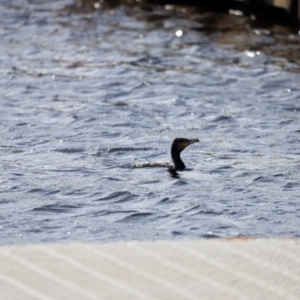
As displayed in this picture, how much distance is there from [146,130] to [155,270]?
25.7 feet

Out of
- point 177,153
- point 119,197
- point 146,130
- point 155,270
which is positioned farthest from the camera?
point 146,130

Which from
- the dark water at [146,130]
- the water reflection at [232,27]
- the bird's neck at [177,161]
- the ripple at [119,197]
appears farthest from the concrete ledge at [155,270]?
the water reflection at [232,27]

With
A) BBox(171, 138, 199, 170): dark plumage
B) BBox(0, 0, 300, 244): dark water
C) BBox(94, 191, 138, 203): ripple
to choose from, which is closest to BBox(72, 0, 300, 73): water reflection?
BBox(0, 0, 300, 244): dark water

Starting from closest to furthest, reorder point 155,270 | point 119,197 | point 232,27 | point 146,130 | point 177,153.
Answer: point 155,270 → point 119,197 → point 177,153 → point 146,130 → point 232,27

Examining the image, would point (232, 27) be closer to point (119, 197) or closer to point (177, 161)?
point (177, 161)

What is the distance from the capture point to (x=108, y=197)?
454 inches

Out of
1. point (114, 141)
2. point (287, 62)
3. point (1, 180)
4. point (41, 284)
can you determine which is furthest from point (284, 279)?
point (287, 62)

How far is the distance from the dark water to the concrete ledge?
1684 millimetres

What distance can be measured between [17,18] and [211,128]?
14770 mm

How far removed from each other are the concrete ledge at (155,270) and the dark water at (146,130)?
1684 mm

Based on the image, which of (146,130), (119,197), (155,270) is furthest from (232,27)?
(155,270)

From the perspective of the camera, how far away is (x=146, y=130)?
15.1m

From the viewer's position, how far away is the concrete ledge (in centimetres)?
700

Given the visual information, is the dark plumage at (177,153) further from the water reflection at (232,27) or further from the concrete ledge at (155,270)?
the water reflection at (232,27)
